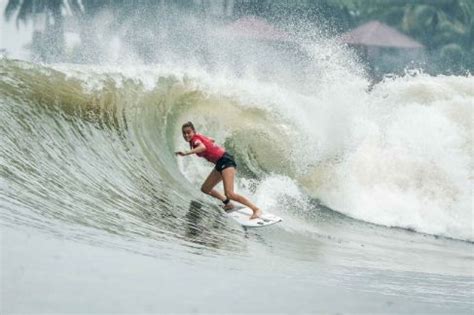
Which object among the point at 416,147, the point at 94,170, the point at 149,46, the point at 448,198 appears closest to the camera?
the point at 94,170

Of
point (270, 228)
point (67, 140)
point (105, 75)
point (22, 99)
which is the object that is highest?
point (105, 75)

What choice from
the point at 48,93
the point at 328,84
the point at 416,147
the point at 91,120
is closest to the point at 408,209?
the point at 416,147

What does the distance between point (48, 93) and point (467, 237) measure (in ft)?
22.6

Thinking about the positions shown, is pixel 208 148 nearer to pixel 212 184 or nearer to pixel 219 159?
pixel 219 159

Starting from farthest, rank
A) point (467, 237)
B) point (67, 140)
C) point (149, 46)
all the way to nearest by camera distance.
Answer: point (149, 46) < point (467, 237) < point (67, 140)

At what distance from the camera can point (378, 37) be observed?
57.2 m

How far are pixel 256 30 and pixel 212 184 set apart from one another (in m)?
43.3

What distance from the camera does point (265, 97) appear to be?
16703 mm

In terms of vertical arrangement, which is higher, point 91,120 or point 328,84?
point 328,84

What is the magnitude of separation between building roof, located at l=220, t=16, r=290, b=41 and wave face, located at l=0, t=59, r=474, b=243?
33.9 meters

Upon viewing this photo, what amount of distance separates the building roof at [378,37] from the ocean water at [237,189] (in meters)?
35.9

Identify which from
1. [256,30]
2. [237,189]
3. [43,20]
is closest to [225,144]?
[237,189]

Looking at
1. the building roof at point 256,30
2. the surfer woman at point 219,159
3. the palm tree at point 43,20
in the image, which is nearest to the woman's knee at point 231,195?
the surfer woman at point 219,159

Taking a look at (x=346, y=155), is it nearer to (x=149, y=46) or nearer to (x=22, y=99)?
(x=22, y=99)
